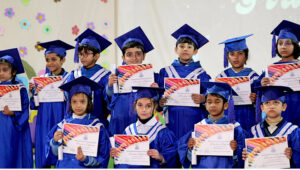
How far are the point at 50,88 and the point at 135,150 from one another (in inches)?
60.0

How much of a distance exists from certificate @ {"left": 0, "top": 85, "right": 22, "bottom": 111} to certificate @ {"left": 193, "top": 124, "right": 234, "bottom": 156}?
216 cm

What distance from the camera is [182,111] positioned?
4.52 metres

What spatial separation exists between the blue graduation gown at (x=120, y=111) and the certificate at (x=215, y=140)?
1.09 meters

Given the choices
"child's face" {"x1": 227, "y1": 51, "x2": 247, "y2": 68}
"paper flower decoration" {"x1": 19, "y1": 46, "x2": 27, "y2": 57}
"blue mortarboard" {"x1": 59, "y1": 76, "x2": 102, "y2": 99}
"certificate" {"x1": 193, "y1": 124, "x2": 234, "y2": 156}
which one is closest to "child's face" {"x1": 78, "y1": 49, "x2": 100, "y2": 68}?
"blue mortarboard" {"x1": 59, "y1": 76, "x2": 102, "y2": 99}

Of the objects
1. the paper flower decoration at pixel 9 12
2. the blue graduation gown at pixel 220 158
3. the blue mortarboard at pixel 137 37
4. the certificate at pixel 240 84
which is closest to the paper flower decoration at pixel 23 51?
the paper flower decoration at pixel 9 12

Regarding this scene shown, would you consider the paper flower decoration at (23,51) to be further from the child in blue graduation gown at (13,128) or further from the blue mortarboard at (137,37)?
the blue mortarboard at (137,37)

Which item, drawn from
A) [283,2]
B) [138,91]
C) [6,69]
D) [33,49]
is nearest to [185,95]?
[138,91]

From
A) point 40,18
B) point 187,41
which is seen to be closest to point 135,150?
point 187,41

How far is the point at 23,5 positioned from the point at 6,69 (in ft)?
7.92

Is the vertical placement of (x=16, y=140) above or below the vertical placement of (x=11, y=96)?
below

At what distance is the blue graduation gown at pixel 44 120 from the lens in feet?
15.9

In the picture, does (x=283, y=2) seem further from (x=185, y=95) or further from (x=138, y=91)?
(x=138, y=91)

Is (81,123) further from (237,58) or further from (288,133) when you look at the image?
(288,133)

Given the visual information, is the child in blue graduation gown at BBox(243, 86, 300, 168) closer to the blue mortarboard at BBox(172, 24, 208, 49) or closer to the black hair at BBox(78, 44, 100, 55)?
the blue mortarboard at BBox(172, 24, 208, 49)
